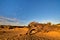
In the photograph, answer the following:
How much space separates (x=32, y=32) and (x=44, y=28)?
193cm

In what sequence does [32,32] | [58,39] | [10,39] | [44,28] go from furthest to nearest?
[44,28], [32,32], [58,39], [10,39]

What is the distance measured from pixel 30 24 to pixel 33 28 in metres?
0.94

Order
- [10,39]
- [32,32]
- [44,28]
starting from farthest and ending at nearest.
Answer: [44,28], [32,32], [10,39]

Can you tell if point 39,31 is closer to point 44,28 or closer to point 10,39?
point 44,28

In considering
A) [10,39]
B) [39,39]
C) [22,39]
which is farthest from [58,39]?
[10,39]

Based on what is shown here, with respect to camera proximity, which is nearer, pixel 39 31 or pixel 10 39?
pixel 10 39

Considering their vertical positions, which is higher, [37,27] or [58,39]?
[37,27]

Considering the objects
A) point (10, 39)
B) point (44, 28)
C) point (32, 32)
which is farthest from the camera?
point (44, 28)

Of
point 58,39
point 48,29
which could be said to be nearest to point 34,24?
point 48,29

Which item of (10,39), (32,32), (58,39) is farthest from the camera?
(32,32)

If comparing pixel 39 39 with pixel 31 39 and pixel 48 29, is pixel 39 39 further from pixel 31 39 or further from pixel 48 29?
pixel 48 29

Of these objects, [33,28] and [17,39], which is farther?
[33,28]

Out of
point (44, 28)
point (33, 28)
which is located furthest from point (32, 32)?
point (44, 28)

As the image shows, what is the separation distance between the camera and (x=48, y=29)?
62.3 ft
